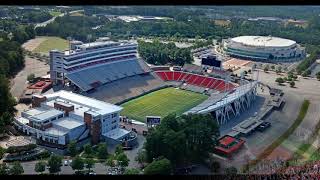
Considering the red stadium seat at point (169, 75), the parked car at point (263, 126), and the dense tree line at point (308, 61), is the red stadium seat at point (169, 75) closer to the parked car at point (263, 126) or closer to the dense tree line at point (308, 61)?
the parked car at point (263, 126)

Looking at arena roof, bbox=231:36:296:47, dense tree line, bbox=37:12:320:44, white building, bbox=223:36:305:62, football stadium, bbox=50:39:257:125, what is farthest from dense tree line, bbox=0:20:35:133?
arena roof, bbox=231:36:296:47

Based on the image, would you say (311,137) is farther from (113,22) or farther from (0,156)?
(113,22)

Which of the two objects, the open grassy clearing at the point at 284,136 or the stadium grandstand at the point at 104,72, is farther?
the stadium grandstand at the point at 104,72

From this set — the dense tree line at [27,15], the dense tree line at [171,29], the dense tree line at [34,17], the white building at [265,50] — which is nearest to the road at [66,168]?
the white building at [265,50]

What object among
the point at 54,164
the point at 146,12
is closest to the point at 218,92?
the point at 54,164

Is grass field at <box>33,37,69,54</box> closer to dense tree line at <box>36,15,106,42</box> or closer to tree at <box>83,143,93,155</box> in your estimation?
dense tree line at <box>36,15,106,42</box>

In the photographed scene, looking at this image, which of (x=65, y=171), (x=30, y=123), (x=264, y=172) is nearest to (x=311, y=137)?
(x=264, y=172)
